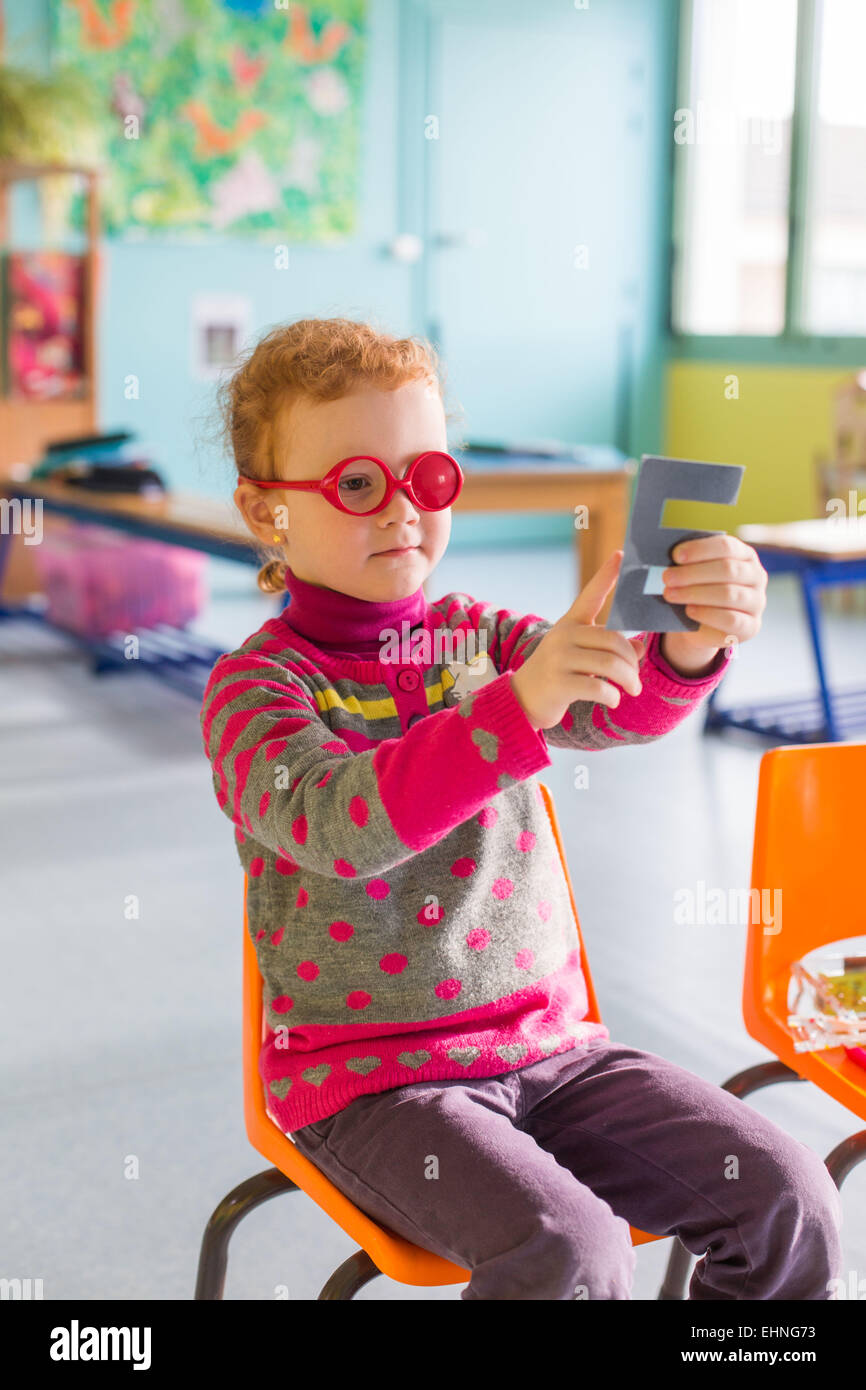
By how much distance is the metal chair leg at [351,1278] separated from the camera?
922 millimetres

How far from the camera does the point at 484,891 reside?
103 cm

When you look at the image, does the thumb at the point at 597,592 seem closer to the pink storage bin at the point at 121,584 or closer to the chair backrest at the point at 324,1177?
the chair backrest at the point at 324,1177

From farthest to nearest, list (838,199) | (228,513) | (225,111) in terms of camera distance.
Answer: (838,199), (225,111), (228,513)

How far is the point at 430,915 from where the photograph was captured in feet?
3.30

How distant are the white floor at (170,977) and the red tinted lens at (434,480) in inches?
30.7

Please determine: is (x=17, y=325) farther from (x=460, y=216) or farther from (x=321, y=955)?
(x=321, y=955)

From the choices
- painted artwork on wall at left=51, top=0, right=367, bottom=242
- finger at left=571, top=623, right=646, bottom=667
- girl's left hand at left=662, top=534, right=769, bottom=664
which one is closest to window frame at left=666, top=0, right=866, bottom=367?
painted artwork on wall at left=51, top=0, right=367, bottom=242

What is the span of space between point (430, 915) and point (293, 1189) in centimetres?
21

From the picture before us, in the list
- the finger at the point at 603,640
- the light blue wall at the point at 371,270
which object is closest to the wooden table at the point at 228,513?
the light blue wall at the point at 371,270

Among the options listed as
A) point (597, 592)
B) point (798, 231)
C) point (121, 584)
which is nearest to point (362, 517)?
point (597, 592)

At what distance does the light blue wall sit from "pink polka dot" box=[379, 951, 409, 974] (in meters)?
4.54

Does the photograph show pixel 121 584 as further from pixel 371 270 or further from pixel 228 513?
pixel 371 270

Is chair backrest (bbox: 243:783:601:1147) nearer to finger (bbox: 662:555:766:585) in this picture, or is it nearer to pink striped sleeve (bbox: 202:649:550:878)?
pink striped sleeve (bbox: 202:649:550:878)

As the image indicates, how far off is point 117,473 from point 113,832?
1498 millimetres
